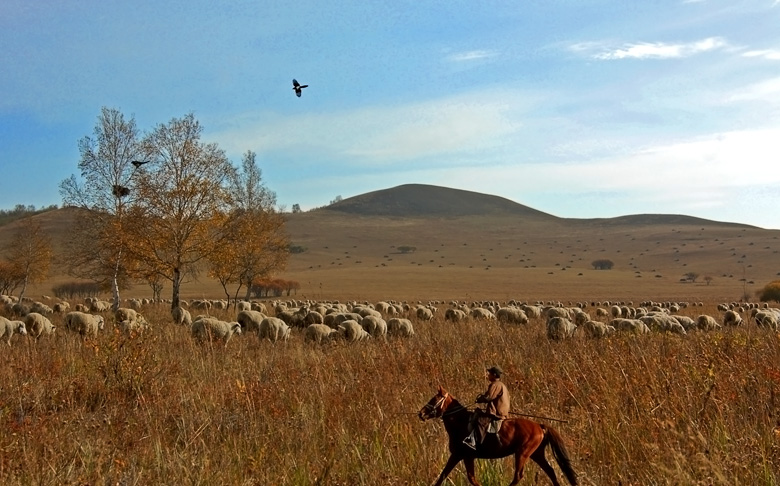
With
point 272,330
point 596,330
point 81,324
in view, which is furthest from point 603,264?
point 81,324

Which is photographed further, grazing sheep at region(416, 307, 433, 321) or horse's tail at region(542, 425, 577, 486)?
grazing sheep at region(416, 307, 433, 321)

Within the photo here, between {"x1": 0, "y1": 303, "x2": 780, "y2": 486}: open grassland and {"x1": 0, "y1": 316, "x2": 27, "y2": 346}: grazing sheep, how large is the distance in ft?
22.5

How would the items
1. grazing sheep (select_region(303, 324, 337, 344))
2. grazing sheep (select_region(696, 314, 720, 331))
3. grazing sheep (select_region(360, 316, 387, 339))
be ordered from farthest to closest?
grazing sheep (select_region(696, 314, 720, 331)), grazing sheep (select_region(360, 316, 387, 339)), grazing sheep (select_region(303, 324, 337, 344))

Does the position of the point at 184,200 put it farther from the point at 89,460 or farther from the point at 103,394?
the point at 89,460

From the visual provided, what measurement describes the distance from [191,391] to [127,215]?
21.1 metres

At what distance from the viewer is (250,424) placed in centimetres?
638

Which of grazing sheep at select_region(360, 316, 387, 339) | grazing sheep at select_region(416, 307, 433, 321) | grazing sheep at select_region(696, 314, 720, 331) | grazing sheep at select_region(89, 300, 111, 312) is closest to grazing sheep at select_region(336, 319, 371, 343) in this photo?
grazing sheep at select_region(360, 316, 387, 339)

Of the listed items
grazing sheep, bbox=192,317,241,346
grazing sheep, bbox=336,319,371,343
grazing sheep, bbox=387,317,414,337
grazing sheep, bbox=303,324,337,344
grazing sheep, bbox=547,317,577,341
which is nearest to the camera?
grazing sheep, bbox=547,317,577,341

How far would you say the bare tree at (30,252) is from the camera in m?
48.1

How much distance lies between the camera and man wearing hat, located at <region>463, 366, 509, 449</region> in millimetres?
2350

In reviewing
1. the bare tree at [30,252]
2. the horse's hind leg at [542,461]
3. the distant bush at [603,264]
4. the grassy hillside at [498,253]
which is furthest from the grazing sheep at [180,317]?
the distant bush at [603,264]

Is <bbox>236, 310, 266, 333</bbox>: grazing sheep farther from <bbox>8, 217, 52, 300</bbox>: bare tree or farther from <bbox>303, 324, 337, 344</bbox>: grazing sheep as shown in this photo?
<bbox>8, 217, 52, 300</bbox>: bare tree

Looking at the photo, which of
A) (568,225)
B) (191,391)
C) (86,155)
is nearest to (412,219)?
(568,225)

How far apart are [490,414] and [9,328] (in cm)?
1719
